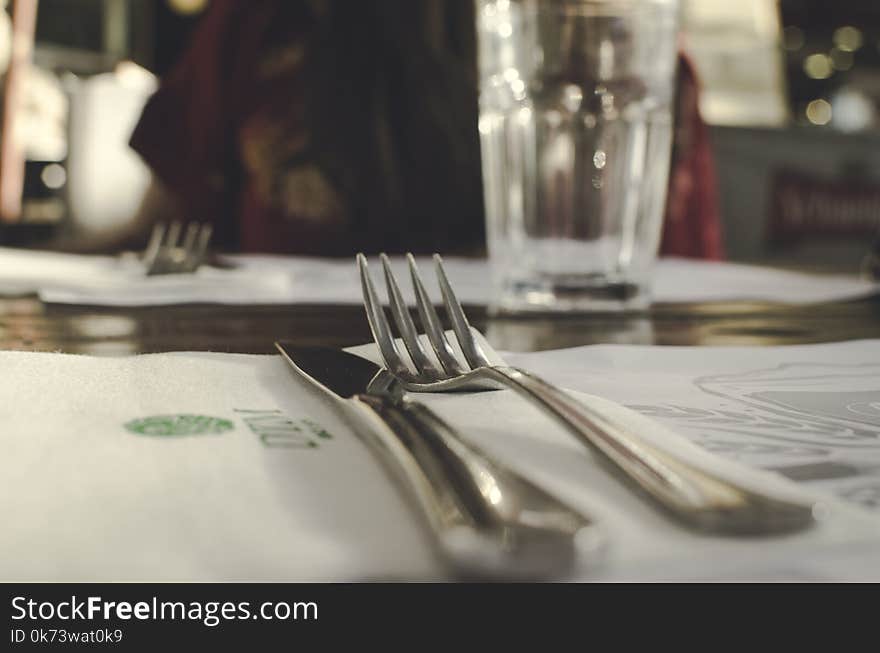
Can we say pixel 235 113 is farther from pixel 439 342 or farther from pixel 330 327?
pixel 439 342

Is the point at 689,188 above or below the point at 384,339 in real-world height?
below

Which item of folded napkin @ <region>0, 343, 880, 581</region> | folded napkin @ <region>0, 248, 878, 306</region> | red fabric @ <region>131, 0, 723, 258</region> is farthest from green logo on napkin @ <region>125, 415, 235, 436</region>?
red fabric @ <region>131, 0, 723, 258</region>

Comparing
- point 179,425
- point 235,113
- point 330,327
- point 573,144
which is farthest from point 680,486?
point 235,113

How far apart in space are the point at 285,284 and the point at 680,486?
0.57 meters

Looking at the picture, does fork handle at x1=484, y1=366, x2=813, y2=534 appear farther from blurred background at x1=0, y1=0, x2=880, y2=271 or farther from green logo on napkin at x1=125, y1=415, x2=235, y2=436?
blurred background at x1=0, y1=0, x2=880, y2=271

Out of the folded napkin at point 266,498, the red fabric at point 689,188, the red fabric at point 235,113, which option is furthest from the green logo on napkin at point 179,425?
the red fabric at point 689,188

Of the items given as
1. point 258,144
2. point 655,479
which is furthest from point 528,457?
point 258,144

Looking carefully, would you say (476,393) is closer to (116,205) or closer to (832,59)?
(116,205)

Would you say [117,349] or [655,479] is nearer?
[655,479]

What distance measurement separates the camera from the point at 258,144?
1.53 m

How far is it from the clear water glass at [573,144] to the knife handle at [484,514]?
0.40m

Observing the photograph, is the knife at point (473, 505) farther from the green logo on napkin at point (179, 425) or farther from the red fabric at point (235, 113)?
the red fabric at point (235, 113)

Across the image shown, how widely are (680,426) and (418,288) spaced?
0.15 meters

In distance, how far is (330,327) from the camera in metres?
0.51
